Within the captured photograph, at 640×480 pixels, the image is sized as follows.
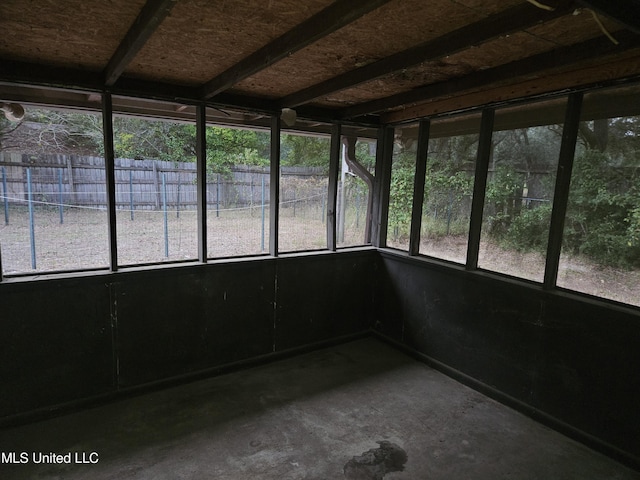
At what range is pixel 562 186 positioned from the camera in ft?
8.30

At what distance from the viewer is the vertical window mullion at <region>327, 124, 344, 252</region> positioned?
3705 millimetres

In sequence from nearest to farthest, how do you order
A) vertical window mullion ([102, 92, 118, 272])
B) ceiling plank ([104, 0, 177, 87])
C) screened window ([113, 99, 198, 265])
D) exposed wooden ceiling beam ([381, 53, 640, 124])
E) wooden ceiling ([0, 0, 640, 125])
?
1. ceiling plank ([104, 0, 177, 87])
2. wooden ceiling ([0, 0, 640, 125])
3. exposed wooden ceiling beam ([381, 53, 640, 124])
4. vertical window mullion ([102, 92, 118, 272])
5. screened window ([113, 99, 198, 265])

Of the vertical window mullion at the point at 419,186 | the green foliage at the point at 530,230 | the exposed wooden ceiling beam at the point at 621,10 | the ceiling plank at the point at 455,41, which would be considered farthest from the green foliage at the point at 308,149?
the exposed wooden ceiling beam at the point at 621,10

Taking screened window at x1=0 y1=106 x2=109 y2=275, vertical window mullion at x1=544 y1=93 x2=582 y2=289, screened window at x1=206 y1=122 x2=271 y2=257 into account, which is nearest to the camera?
vertical window mullion at x1=544 y1=93 x2=582 y2=289

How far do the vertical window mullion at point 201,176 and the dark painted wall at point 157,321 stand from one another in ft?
0.62

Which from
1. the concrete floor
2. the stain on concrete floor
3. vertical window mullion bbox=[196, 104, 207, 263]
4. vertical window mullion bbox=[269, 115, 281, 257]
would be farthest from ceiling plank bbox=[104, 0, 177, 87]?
the stain on concrete floor

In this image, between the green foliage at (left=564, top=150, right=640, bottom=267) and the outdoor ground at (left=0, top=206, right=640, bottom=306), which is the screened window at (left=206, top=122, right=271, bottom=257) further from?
the green foliage at (left=564, top=150, right=640, bottom=267)

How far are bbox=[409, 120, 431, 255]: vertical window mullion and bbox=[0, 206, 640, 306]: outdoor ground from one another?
4.4 inches

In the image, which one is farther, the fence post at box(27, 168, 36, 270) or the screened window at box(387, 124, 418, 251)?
the screened window at box(387, 124, 418, 251)

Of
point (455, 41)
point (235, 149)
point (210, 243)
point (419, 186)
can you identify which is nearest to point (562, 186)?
point (419, 186)

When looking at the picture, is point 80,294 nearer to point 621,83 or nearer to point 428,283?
point 428,283

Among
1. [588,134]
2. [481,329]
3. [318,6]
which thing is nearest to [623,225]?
[588,134]

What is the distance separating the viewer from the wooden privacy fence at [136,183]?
3.03 m

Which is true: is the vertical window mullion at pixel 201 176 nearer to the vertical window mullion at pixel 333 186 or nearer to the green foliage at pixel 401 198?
the vertical window mullion at pixel 333 186
